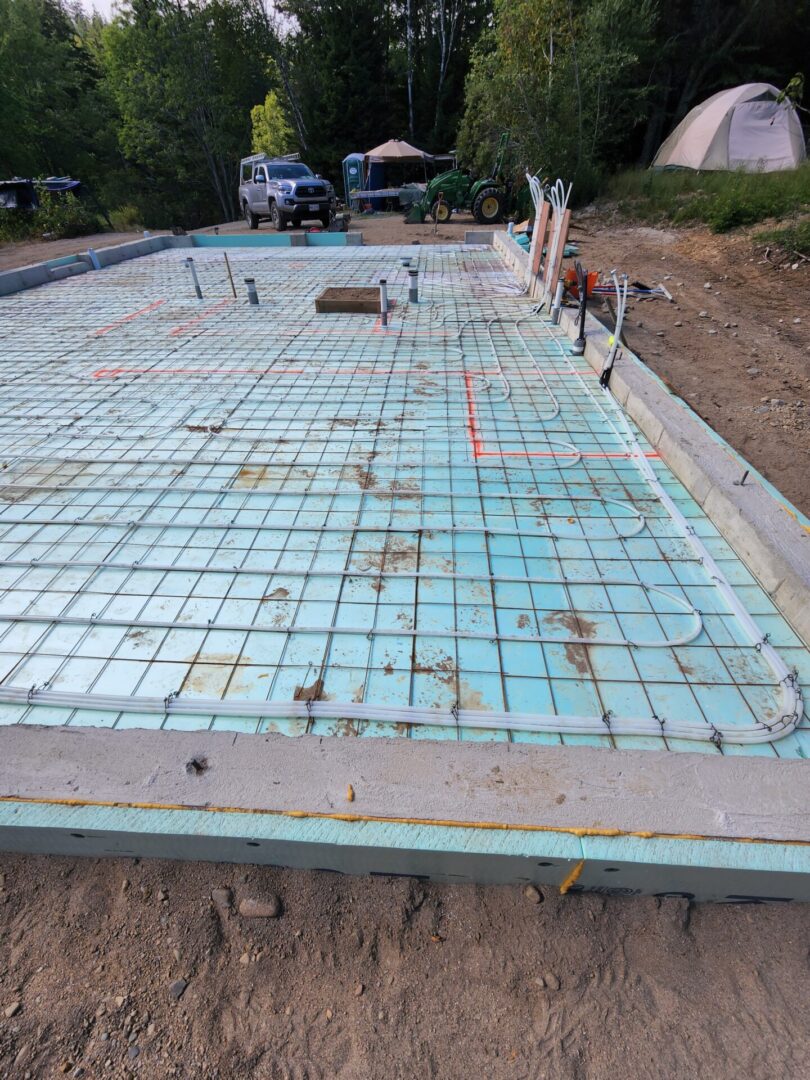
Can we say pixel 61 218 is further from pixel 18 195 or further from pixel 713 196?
pixel 713 196

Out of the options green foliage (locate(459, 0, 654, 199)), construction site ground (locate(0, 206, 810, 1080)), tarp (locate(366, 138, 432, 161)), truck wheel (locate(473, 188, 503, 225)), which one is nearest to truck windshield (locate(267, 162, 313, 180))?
truck wheel (locate(473, 188, 503, 225))

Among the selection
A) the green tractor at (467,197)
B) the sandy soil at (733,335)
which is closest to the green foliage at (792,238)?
the sandy soil at (733,335)

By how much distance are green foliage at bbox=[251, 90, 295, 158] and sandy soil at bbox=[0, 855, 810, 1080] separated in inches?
1389

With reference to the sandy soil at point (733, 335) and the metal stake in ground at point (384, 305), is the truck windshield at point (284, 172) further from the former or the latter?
the metal stake in ground at point (384, 305)

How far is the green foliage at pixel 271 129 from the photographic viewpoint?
29.4m

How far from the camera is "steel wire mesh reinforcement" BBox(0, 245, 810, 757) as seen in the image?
7.84 feet

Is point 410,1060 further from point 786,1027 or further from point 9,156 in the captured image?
point 9,156

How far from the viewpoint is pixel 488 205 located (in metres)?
16.6

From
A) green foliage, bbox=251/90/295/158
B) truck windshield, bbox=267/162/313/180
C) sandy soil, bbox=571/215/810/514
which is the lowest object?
sandy soil, bbox=571/215/810/514

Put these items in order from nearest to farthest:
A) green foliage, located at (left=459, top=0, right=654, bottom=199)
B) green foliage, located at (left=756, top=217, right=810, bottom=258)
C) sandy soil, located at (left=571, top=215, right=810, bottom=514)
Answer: sandy soil, located at (left=571, top=215, right=810, bottom=514) → green foliage, located at (left=756, top=217, right=810, bottom=258) → green foliage, located at (left=459, top=0, right=654, bottom=199)

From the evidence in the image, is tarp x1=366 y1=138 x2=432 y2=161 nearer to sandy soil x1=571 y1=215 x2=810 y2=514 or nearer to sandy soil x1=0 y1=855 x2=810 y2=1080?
sandy soil x1=571 y1=215 x2=810 y2=514

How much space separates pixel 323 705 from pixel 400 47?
3775 centimetres

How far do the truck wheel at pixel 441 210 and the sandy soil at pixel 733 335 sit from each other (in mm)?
6238

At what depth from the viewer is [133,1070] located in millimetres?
1535
